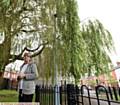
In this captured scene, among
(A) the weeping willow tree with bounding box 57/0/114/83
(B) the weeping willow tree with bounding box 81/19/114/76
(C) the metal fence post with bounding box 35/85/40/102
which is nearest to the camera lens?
(C) the metal fence post with bounding box 35/85/40/102

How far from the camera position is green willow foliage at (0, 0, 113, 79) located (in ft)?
17.5

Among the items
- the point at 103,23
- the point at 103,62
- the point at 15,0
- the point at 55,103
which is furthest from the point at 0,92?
the point at 103,23

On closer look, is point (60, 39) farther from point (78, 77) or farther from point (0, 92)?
point (0, 92)

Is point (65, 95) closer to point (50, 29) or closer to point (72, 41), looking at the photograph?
point (72, 41)

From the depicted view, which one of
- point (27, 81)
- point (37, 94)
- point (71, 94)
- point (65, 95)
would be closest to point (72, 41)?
point (65, 95)

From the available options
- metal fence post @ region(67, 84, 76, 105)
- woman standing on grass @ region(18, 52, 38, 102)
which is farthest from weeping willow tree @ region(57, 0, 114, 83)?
woman standing on grass @ region(18, 52, 38, 102)

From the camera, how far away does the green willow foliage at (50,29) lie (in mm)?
5336

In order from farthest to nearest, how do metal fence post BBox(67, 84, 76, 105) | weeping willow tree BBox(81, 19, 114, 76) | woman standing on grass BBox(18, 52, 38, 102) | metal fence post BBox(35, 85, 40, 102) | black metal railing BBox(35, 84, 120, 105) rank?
weeping willow tree BBox(81, 19, 114, 76) → metal fence post BBox(35, 85, 40, 102) → metal fence post BBox(67, 84, 76, 105) → black metal railing BBox(35, 84, 120, 105) → woman standing on grass BBox(18, 52, 38, 102)

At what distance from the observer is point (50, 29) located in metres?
5.52

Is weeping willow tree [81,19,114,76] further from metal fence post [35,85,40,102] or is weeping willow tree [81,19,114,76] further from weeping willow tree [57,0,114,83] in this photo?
metal fence post [35,85,40,102]

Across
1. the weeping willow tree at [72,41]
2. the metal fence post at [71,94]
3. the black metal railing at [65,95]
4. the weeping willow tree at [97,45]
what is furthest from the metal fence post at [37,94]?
the weeping willow tree at [97,45]

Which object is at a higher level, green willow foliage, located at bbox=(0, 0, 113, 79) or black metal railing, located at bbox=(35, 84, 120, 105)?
green willow foliage, located at bbox=(0, 0, 113, 79)

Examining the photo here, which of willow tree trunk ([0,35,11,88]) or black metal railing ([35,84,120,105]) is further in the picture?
willow tree trunk ([0,35,11,88])

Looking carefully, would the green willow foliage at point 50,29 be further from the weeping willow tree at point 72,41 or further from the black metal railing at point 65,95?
the black metal railing at point 65,95
